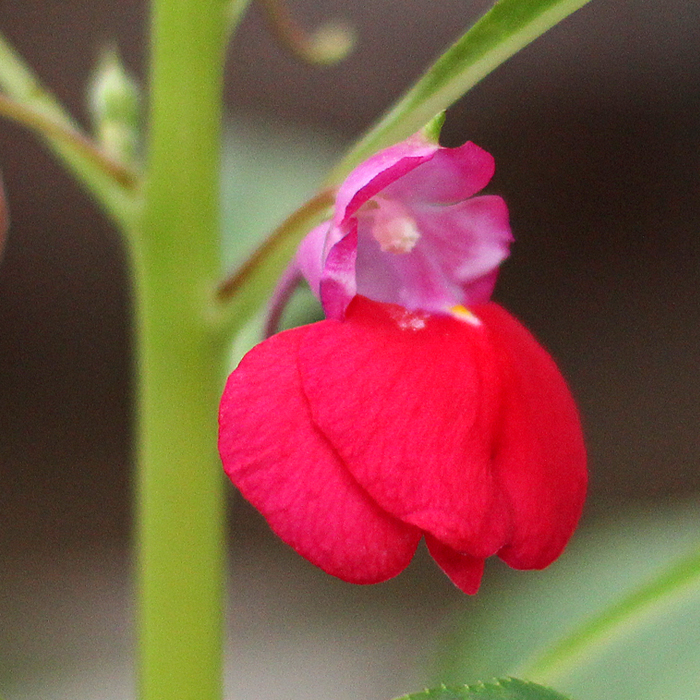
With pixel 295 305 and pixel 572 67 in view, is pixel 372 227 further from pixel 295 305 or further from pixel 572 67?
pixel 572 67

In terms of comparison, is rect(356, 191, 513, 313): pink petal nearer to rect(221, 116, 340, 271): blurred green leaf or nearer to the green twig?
the green twig

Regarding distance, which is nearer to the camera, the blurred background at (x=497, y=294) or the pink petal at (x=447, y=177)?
the pink petal at (x=447, y=177)

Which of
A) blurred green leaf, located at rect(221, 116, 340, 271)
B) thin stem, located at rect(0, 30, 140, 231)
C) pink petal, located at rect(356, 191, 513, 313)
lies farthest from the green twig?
blurred green leaf, located at rect(221, 116, 340, 271)

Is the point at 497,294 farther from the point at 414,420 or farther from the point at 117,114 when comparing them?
the point at 414,420

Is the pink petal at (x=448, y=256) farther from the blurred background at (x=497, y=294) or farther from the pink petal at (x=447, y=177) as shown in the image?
the blurred background at (x=497, y=294)

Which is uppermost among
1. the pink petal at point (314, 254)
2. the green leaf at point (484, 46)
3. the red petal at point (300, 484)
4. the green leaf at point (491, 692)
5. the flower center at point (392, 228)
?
the green leaf at point (484, 46)

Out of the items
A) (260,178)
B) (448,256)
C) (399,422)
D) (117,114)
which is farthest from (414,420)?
(260,178)

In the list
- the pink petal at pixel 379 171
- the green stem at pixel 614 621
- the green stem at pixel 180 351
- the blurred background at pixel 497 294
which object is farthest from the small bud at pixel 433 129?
the blurred background at pixel 497 294
